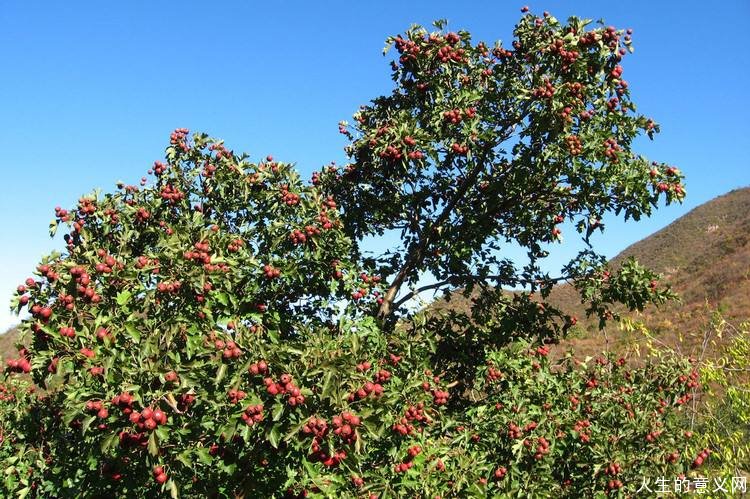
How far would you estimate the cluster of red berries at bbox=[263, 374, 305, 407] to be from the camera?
16.8 ft

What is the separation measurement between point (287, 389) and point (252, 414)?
39cm

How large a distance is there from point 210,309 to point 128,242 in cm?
220

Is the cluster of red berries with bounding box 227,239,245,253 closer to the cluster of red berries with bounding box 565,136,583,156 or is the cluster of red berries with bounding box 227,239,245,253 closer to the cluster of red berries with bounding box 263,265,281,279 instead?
the cluster of red berries with bounding box 263,265,281,279

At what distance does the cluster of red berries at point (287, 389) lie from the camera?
5.12 meters

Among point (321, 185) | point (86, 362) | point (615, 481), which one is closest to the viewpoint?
point (86, 362)

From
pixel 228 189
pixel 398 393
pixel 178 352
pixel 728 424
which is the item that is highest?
pixel 228 189

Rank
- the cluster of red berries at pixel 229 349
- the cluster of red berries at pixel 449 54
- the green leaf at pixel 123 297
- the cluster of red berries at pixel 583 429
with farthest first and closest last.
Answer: the cluster of red berries at pixel 449 54 → the cluster of red berries at pixel 583 429 → the green leaf at pixel 123 297 → the cluster of red berries at pixel 229 349

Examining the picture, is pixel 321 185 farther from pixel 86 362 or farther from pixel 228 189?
pixel 86 362

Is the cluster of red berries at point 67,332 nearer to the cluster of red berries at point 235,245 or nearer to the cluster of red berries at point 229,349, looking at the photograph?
the cluster of red berries at point 229,349

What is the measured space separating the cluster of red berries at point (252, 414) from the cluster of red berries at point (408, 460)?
82.7 inches

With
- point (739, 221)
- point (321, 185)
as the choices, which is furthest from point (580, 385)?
point (739, 221)

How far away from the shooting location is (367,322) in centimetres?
750

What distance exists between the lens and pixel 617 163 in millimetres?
8750

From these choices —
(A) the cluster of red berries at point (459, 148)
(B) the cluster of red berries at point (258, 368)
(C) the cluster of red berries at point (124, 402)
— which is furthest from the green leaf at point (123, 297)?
(A) the cluster of red berries at point (459, 148)
